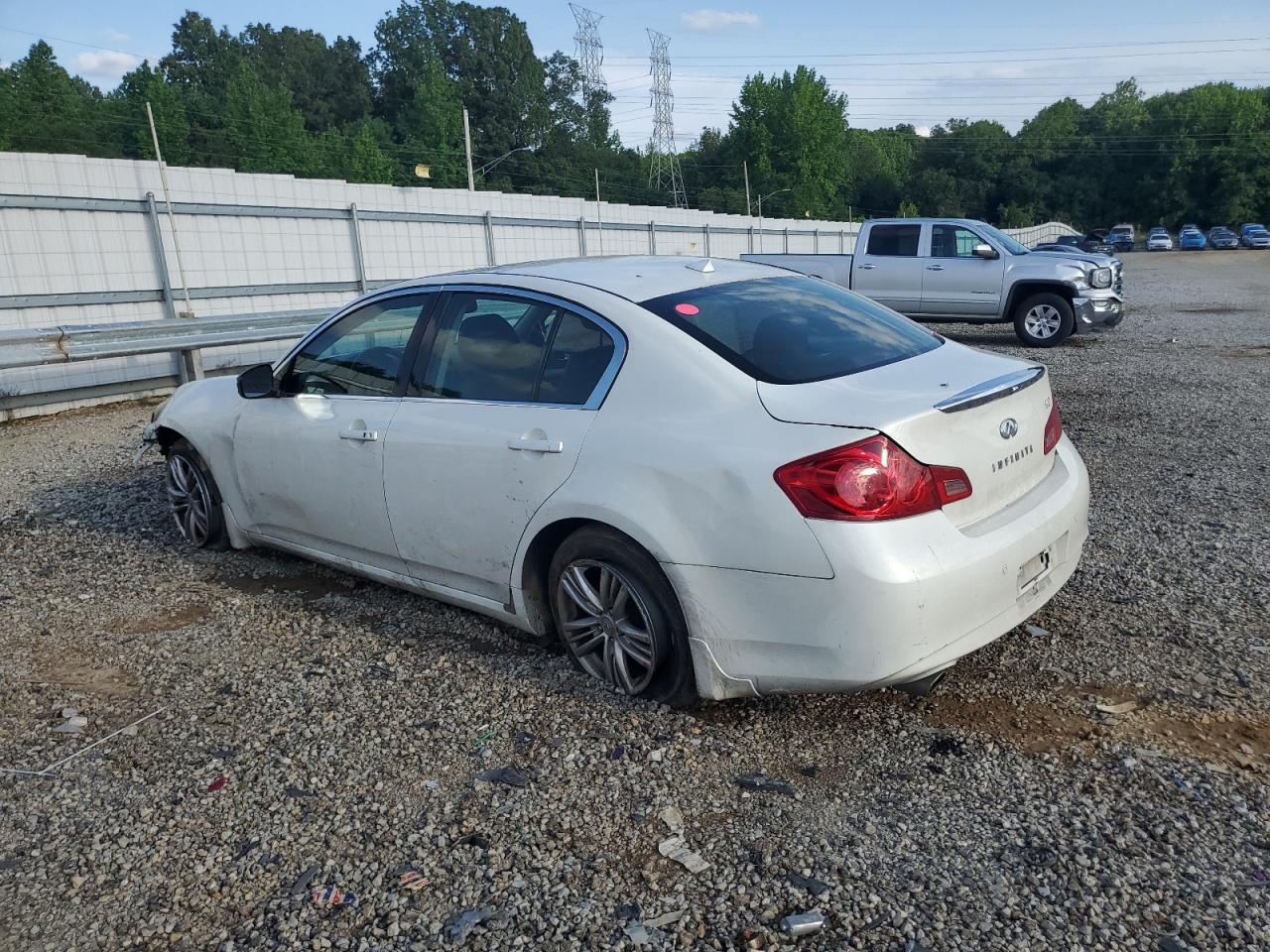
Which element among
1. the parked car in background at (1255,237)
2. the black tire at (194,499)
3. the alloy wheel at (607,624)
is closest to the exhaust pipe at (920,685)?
the alloy wheel at (607,624)

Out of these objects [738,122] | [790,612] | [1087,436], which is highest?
[738,122]

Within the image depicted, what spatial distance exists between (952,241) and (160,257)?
36.7ft

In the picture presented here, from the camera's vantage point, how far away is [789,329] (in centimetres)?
367

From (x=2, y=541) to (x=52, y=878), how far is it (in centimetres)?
402

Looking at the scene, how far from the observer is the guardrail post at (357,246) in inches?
591

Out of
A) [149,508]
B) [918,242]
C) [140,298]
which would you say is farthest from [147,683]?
[918,242]

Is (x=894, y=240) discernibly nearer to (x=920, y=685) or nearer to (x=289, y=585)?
(x=289, y=585)

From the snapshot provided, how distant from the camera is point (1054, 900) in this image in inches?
95.3

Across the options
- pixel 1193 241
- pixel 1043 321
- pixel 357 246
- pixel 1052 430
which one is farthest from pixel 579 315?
pixel 1193 241

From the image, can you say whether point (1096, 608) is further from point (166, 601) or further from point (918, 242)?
point (918, 242)

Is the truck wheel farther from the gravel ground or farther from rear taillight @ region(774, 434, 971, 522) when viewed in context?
rear taillight @ region(774, 434, 971, 522)

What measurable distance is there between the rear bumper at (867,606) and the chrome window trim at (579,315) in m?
0.74

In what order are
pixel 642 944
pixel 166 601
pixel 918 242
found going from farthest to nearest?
pixel 918 242 → pixel 166 601 → pixel 642 944

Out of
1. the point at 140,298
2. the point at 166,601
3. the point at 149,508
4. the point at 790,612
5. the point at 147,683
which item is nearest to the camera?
the point at 790,612
